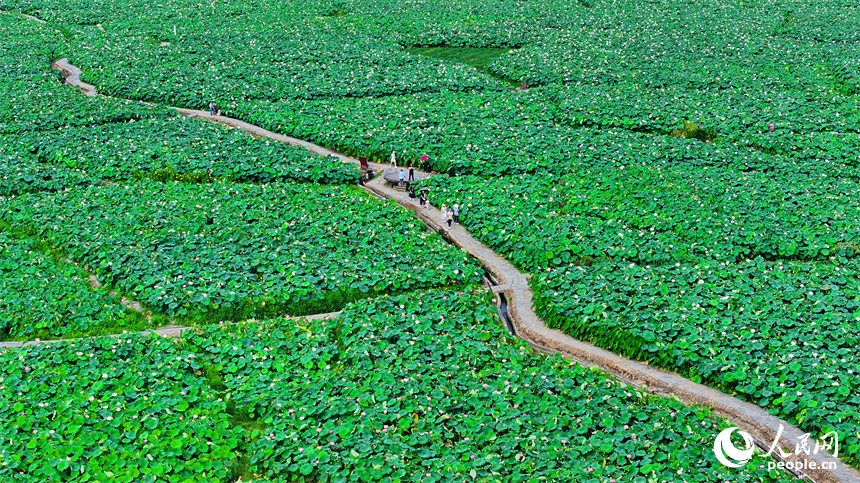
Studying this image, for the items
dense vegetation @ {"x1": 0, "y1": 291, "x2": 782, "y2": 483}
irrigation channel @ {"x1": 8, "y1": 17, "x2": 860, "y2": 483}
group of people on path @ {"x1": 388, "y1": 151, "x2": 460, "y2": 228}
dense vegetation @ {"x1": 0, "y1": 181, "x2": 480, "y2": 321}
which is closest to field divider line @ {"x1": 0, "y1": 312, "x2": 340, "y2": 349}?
irrigation channel @ {"x1": 8, "y1": 17, "x2": 860, "y2": 483}

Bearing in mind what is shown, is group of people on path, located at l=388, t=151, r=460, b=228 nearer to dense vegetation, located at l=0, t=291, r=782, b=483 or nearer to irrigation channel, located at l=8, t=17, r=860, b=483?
irrigation channel, located at l=8, t=17, r=860, b=483

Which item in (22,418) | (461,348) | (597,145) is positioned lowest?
(22,418)

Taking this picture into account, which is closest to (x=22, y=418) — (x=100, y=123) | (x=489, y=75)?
(x=100, y=123)

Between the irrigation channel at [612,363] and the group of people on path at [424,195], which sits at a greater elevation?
the group of people on path at [424,195]

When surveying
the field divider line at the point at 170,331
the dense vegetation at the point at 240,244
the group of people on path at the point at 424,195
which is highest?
the group of people on path at the point at 424,195

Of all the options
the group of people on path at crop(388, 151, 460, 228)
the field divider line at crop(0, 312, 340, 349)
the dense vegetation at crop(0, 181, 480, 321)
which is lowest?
the field divider line at crop(0, 312, 340, 349)

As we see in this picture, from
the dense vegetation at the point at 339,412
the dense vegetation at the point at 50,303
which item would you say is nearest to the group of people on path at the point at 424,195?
the dense vegetation at the point at 339,412

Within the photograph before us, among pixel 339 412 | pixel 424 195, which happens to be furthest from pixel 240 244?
pixel 339 412

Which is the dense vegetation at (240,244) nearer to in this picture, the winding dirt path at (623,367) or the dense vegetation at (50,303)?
the dense vegetation at (50,303)

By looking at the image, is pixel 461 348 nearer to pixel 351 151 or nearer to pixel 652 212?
pixel 652 212
